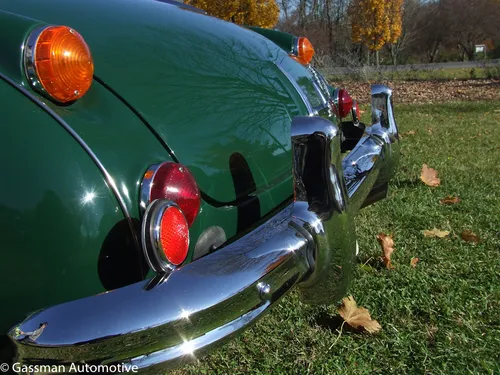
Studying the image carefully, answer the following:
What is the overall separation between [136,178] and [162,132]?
0.23m

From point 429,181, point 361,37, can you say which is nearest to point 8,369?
point 429,181

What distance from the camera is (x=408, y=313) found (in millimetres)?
2051

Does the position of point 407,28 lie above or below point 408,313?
above

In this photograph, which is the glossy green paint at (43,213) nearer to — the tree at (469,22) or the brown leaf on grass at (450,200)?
the brown leaf on grass at (450,200)

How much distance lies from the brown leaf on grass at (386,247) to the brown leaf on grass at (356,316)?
44cm

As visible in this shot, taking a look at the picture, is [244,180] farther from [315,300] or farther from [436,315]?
[436,315]

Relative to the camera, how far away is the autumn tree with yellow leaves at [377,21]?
1969 centimetres

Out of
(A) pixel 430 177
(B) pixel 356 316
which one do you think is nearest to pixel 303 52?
(A) pixel 430 177

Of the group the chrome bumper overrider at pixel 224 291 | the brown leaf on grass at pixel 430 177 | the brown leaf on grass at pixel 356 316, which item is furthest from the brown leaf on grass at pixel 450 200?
the chrome bumper overrider at pixel 224 291

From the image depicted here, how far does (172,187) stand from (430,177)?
2820mm

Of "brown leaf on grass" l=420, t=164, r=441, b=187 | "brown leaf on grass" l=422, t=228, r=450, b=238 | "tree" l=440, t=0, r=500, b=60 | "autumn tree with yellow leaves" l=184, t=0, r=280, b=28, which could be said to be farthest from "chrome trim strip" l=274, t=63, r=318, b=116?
"tree" l=440, t=0, r=500, b=60

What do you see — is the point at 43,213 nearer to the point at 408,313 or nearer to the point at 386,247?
the point at 408,313

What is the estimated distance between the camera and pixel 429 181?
147 inches

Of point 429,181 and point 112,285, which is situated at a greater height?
point 112,285
